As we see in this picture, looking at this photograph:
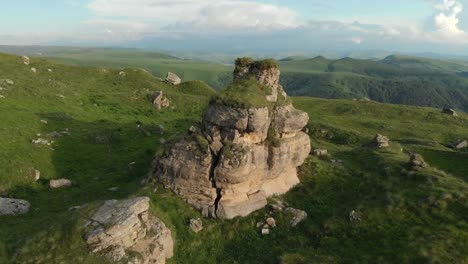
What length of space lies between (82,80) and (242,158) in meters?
65.9

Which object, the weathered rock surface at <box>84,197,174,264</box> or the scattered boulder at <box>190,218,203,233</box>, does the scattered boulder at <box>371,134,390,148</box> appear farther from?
the weathered rock surface at <box>84,197,174,264</box>

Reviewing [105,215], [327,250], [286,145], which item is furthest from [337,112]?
[105,215]

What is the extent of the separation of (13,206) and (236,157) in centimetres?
1983

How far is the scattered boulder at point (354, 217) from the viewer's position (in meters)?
33.8

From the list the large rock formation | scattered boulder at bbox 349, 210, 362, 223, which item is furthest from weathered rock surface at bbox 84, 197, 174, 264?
scattered boulder at bbox 349, 210, 362, 223

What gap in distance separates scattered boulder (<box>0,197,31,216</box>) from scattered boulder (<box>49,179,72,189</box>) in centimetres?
452

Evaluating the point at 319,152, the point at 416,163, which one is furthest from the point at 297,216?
the point at 319,152

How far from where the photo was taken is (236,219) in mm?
35031

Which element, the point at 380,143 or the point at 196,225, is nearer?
the point at 196,225

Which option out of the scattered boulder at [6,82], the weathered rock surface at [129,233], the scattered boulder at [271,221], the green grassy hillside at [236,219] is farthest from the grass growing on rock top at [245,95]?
the scattered boulder at [6,82]

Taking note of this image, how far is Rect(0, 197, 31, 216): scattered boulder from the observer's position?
36.1 m

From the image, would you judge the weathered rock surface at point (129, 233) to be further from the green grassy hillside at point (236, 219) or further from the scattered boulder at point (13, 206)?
the scattered boulder at point (13, 206)

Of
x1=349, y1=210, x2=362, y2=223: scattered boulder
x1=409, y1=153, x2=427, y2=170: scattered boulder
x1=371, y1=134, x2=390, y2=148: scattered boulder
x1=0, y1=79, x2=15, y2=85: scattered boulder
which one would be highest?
x1=0, y1=79, x2=15, y2=85: scattered boulder

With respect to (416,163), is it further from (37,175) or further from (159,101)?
(159,101)
